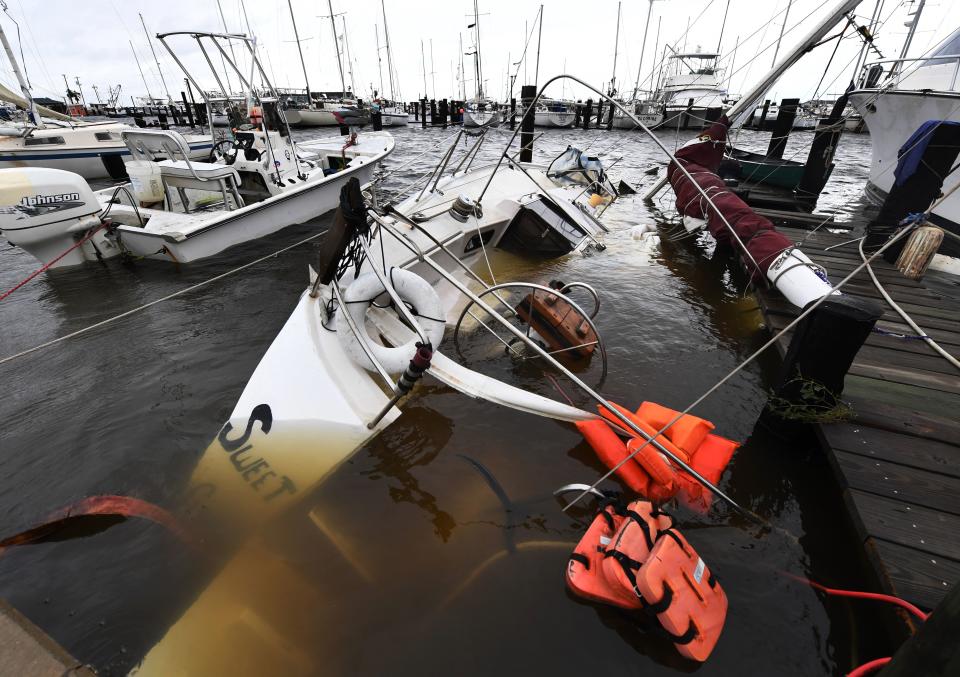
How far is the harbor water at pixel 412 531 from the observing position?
8.87ft

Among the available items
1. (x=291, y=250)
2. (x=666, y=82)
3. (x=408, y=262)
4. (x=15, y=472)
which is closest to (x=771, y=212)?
(x=408, y=262)

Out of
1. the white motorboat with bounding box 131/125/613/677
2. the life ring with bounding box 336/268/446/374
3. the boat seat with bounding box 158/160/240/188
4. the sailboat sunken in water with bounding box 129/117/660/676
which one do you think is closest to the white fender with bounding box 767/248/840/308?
the sailboat sunken in water with bounding box 129/117/660/676

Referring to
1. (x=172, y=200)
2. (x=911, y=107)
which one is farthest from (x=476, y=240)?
(x=911, y=107)

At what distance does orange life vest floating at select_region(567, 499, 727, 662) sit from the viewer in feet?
7.95

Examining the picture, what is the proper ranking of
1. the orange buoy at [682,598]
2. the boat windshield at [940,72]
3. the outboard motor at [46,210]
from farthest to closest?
the boat windshield at [940,72] < the outboard motor at [46,210] < the orange buoy at [682,598]

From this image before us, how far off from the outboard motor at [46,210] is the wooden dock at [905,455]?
11.6m

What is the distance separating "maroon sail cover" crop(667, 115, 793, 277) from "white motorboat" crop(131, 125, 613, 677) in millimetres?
3339

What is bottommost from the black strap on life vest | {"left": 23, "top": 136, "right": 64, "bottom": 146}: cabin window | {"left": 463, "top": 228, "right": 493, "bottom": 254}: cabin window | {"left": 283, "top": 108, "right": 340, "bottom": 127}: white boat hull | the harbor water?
the harbor water

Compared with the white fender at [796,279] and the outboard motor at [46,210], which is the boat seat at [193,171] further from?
the white fender at [796,279]

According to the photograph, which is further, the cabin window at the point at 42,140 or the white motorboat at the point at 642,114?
the white motorboat at the point at 642,114

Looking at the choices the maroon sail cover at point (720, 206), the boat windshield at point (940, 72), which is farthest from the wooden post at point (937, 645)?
the boat windshield at point (940, 72)

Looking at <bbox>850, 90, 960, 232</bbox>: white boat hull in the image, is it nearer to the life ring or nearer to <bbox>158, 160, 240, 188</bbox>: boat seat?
the life ring

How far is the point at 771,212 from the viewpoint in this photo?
9531mm

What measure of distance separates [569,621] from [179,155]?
1196 centimetres
